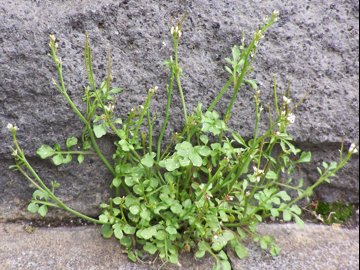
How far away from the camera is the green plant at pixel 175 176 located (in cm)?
125

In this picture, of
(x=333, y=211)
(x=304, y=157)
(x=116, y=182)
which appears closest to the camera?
(x=116, y=182)

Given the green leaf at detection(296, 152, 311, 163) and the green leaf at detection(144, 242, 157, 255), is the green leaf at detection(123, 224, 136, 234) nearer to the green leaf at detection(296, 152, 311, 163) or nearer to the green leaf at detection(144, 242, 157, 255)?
the green leaf at detection(144, 242, 157, 255)

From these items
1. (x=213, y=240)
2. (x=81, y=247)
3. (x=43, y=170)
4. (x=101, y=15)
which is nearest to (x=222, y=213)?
(x=213, y=240)

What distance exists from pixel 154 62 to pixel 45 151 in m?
0.43

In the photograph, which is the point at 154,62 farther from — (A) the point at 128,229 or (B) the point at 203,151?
(A) the point at 128,229

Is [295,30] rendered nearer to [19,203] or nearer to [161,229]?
[161,229]

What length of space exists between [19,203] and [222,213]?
2.19ft

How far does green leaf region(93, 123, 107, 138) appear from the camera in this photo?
1221 millimetres

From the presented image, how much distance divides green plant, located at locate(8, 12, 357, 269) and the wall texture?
47 mm

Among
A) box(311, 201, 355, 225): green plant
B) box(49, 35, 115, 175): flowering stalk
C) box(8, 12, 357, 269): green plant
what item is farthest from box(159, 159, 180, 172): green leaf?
box(311, 201, 355, 225): green plant

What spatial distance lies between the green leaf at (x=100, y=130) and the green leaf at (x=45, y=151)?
178 mm

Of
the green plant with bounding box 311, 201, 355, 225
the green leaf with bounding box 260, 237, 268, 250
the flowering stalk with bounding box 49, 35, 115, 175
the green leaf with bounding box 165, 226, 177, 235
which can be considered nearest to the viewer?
the flowering stalk with bounding box 49, 35, 115, 175

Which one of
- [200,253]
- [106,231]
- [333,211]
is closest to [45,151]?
[106,231]

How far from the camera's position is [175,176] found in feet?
4.50
